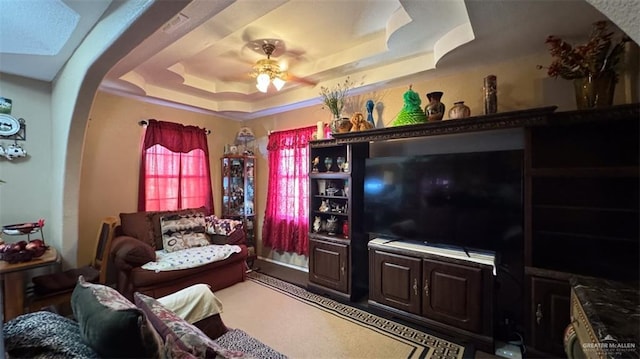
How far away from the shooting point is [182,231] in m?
3.76

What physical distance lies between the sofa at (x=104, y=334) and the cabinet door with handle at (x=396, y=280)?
6.47 feet

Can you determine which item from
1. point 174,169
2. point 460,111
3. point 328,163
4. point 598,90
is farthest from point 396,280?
point 174,169

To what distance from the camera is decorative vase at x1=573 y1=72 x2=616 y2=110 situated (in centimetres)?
205

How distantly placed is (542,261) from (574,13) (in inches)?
73.4

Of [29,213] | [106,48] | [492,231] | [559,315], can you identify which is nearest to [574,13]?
[492,231]

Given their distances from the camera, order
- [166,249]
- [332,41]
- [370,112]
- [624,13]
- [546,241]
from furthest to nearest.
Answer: [166,249] < [370,112] < [332,41] < [546,241] < [624,13]

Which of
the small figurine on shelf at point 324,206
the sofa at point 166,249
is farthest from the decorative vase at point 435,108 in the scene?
the sofa at point 166,249

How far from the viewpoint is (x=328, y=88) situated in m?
3.70

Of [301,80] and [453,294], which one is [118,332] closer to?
[453,294]

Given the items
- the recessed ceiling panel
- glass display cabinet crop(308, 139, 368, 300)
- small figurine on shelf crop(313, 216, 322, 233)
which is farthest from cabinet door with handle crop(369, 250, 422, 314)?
the recessed ceiling panel

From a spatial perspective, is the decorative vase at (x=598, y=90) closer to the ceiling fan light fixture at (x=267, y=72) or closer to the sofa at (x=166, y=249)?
the ceiling fan light fixture at (x=267, y=72)

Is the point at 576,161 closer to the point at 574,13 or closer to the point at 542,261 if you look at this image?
the point at 542,261

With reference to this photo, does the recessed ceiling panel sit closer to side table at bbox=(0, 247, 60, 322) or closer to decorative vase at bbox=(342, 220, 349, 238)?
side table at bbox=(0, 247, 60, 322)

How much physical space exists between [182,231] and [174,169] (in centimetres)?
103
